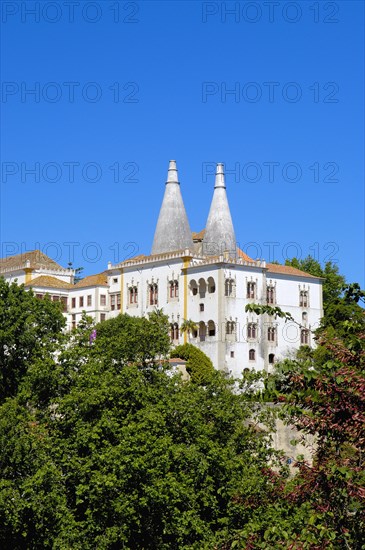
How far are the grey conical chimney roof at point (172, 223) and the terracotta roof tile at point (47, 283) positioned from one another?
10.1 m

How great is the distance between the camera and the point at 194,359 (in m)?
80.6

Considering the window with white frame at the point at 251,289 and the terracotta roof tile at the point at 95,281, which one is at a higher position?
the terracotta roof tile at the point at 95,281

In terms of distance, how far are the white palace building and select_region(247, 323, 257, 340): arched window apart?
91 mm

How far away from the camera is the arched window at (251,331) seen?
85.6 meters

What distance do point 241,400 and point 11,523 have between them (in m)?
9.33

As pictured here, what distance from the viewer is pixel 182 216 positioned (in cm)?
9912

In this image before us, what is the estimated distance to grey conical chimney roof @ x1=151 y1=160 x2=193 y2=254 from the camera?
97375 millimetres

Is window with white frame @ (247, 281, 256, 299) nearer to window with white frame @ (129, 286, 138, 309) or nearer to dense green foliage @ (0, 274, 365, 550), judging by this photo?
window with white frame @ (129, 286, 138, 309)

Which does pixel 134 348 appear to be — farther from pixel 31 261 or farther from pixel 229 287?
pixel 31 261

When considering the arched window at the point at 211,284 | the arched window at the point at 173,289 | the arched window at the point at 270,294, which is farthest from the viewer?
the arched window at the point at 270,294

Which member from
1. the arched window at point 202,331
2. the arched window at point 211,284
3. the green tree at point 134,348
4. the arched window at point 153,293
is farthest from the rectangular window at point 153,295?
the green tree at point 134,348

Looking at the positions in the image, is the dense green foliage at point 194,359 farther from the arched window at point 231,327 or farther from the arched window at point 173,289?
the arched window at point 173,289

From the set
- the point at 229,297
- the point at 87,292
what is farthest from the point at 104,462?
the point at 87,292

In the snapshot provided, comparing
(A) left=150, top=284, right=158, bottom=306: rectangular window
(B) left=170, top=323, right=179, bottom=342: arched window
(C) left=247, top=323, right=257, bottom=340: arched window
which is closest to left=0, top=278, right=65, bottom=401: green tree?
(B) left=170, top=323, right=179, bottom=342: arched window
